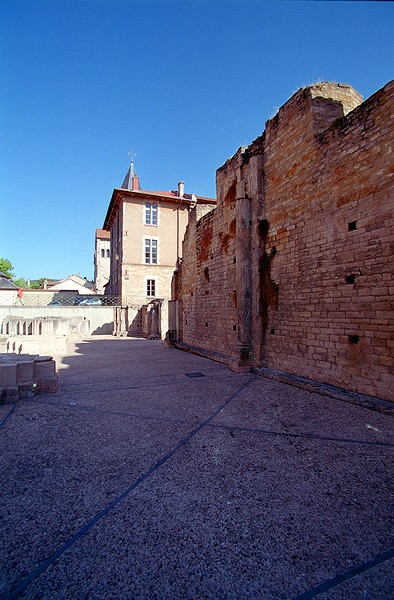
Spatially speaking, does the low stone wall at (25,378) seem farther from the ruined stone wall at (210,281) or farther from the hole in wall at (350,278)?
the hole in wall at (350,278)

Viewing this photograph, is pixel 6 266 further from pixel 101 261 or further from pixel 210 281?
pixel 210 281

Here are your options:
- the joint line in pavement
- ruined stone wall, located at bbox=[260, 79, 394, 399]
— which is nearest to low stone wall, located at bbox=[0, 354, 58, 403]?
the joint line in pavement

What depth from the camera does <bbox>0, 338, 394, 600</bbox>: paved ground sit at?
1.64m

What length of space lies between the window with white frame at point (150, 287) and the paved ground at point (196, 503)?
20.9 m

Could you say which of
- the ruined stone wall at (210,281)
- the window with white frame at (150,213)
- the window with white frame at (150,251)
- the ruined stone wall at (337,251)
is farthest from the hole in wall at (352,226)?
the window with white frame at (150,213)

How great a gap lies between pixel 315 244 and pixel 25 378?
19.9 feet

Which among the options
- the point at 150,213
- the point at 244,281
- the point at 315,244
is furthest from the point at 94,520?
the point at 150,213

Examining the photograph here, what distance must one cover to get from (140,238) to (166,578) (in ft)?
82.9

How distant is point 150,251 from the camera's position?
2581 centimetres

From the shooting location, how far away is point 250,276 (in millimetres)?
7953

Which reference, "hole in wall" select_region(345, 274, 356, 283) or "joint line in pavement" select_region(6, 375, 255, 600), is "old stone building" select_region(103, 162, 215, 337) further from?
"joint line in pavement" select_region(6, 375, 255, 600)

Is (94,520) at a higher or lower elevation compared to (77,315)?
lower

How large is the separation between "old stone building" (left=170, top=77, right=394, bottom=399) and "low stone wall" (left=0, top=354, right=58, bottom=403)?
4.45 metres

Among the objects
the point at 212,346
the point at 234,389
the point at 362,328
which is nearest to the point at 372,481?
the point at 362,328
